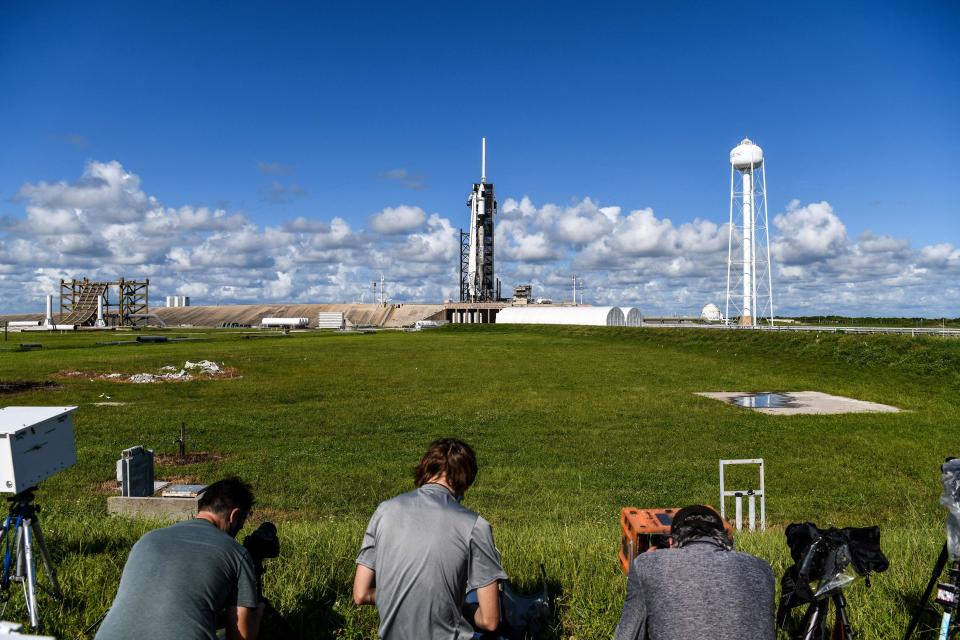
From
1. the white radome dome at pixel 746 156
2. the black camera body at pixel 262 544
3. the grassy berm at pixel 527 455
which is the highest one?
the white radome dome at pixel 746 156

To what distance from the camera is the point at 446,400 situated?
25.5 metres

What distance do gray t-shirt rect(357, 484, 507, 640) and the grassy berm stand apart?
175 cm

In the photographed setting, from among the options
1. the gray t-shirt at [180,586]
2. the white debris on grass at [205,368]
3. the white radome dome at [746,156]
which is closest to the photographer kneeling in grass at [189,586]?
the gray t-shirt at [180,586]

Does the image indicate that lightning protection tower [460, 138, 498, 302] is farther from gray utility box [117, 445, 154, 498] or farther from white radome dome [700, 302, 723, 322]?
gray utility box [117, 445, 154, 498]

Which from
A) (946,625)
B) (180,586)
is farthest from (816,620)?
(180,586)

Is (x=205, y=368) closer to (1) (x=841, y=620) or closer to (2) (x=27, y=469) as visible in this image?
(2) (x=27, y=469)

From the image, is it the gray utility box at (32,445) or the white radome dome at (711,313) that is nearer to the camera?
the gray utility box at (32,445)

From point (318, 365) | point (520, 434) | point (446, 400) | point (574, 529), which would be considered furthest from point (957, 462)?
point (318, 365)

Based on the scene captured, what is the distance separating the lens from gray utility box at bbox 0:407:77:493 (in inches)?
199

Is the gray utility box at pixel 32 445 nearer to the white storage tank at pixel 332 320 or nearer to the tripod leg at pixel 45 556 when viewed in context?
the tripod leg at pixel 45 556

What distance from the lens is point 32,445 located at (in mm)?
5320

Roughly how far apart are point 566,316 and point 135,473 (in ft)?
304

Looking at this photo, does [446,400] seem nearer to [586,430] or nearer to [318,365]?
[586,430]

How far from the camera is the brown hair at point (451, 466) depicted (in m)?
4.19
